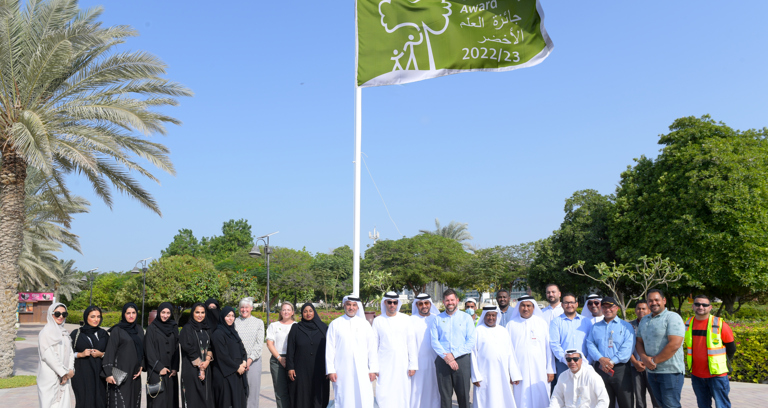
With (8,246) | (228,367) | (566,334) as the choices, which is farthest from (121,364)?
(8,246)

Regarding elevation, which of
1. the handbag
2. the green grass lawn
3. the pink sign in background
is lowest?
the green grass lawn

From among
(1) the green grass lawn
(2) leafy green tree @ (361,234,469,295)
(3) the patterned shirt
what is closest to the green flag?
(3) the patterned shirt

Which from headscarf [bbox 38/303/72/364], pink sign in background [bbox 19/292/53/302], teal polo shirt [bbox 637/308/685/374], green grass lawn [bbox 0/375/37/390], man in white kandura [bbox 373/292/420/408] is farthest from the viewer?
pink sign in background [bbox 19/292/53/302]

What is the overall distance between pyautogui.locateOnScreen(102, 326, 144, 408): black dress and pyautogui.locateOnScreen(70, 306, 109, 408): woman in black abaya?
17 cm

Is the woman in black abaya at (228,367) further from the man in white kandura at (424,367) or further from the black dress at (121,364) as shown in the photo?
the man in white kandura at (424,367)

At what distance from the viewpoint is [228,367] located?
6.84 meters

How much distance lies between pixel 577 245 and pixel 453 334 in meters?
25.4

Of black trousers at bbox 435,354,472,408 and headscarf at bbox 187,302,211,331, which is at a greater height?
headscarf at bbox 187,302,211,331

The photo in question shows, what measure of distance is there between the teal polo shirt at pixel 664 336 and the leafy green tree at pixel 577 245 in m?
23.0

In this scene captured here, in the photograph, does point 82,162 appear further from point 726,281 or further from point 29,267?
point 726,281

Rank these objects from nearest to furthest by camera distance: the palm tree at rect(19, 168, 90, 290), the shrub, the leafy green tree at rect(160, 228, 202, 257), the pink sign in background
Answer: the shrub → the palm tree at rect(19, 168, 90, 290) → the pink sign in background → the leafy green tree at rect(160, 228, 202, 257)

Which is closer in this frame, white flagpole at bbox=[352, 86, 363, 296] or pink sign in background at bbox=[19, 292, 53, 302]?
white flagpole at bbox=[352, 86, 363, 296]

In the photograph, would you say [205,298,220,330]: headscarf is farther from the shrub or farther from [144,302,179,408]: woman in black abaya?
the shrub

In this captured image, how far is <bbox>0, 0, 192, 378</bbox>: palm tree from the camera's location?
429 inches
